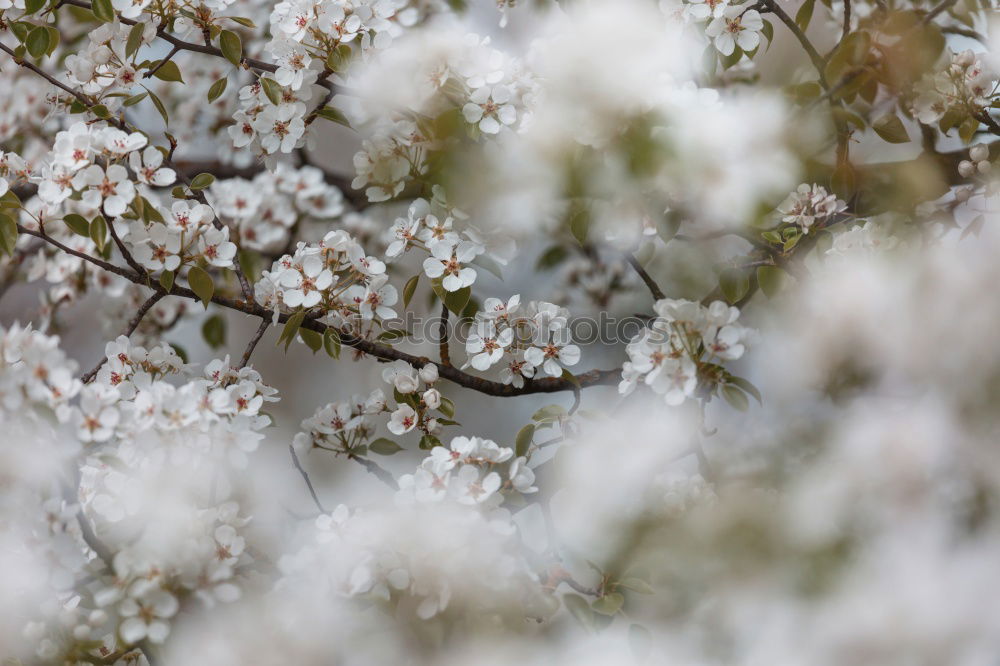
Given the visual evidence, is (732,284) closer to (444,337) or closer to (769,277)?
(769,277)

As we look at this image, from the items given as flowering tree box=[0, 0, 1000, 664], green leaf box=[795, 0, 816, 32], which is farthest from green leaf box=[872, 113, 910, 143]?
green leaf box=[795, 0, 816, 32]

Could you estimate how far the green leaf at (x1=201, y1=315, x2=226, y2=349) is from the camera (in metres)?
1.33

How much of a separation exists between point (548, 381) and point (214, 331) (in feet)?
2.02

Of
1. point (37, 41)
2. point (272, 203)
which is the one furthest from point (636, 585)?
point (272, 203)

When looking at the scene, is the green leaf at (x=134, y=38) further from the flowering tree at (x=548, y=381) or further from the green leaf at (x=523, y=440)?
the green leaf at (x=523, y=440)

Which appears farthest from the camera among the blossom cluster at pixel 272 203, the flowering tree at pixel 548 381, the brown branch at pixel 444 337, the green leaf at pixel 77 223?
the blossom cluster at pixel 272 203

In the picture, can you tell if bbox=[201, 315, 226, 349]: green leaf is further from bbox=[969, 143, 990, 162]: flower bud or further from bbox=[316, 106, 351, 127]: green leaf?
bbox=[969, 143, 990, 162]: flower bud

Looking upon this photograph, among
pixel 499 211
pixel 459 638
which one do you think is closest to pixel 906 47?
pixel 499 211

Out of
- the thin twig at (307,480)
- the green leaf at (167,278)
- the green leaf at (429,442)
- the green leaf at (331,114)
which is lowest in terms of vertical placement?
the thin twig at (307,480)

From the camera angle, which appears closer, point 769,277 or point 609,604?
point 609,604

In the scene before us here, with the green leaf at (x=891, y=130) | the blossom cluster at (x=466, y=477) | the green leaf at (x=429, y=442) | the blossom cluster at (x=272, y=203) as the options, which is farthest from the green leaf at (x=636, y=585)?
the blossom cluster at (x=272, y=203)

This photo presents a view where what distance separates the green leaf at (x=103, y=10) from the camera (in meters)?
0.79

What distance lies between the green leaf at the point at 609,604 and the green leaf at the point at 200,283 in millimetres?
433

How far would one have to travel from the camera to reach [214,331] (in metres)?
1.34
